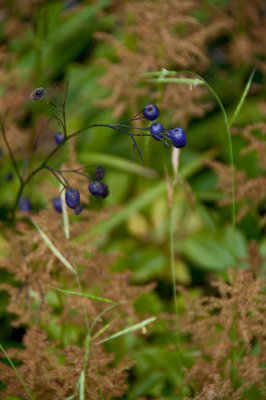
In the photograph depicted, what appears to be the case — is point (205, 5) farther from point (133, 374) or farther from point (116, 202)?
point (133, 374)

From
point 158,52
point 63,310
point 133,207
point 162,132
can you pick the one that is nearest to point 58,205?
point 63,310

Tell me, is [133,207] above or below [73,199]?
below

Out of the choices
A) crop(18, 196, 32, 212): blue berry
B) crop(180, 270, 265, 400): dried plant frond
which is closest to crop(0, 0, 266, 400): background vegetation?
crop(180, 270, 265, 400): dried plant frond

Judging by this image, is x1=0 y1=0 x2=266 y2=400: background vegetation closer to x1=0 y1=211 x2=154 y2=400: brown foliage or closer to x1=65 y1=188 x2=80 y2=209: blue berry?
x1=0 y1=211 x2=154 y2=400: brown foliage

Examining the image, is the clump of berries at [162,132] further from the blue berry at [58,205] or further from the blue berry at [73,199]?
the blue berry at [58,205]

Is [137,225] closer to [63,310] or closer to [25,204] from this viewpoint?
[25,204]

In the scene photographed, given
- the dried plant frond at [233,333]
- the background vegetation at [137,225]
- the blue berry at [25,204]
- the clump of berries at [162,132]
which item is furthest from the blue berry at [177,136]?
the blue berry at [25,204]
